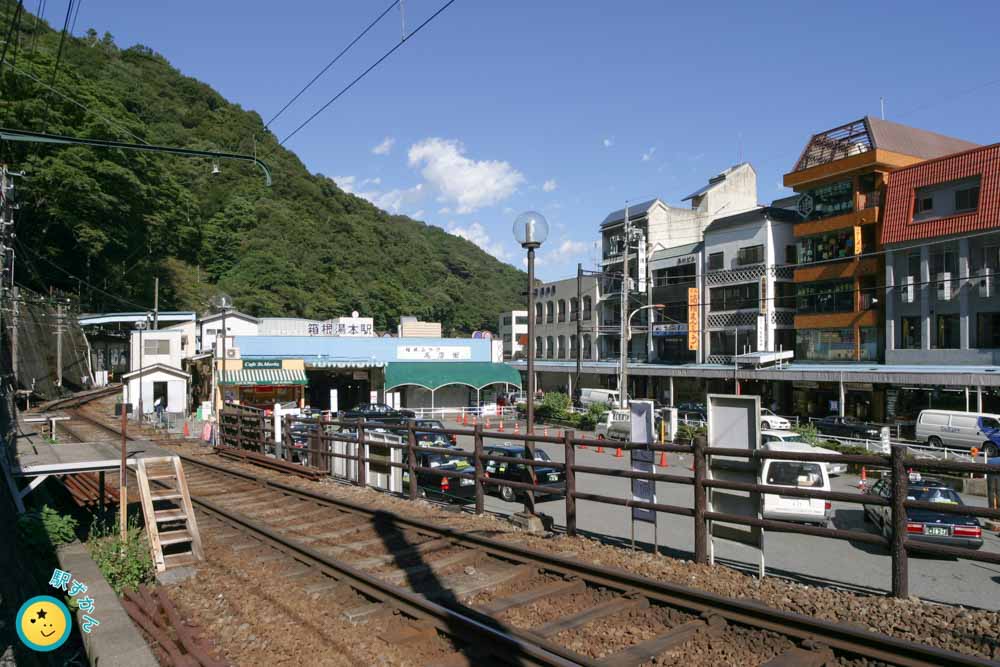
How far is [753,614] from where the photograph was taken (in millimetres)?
5430

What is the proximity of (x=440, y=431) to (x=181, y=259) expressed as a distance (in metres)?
77.9

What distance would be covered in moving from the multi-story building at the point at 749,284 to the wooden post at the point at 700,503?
40356mm

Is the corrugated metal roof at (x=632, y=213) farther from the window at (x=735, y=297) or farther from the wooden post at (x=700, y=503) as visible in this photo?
the wooden post at (x=700, y=503)

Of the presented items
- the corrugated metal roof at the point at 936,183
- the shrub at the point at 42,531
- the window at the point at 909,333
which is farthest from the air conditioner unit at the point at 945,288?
the shrub at the point at 42,531

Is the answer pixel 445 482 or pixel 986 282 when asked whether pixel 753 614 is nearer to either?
pixel 445 482

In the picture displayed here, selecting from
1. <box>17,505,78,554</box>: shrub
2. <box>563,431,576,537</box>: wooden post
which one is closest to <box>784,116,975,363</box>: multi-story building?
<box>563,431,576,537</box>: wooden post

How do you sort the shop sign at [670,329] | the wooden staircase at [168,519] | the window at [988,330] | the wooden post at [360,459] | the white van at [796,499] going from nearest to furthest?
the wooden staircase at [168,519]
the wooden post at [360,459]
the white van at [796,499]
the window at [988,330]
the shop sign at [670,329]

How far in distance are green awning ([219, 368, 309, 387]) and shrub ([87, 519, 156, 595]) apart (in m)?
30.3

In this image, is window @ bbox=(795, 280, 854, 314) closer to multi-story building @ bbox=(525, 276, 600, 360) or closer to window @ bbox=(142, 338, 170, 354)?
multi-story building @ bbox=(525, 276, 600, 360)

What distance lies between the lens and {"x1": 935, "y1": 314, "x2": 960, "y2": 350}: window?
118 feet

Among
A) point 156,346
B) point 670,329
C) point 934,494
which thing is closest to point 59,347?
point 156,346

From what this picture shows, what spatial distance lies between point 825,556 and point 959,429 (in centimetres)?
2081

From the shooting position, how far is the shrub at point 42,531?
28.6 feet

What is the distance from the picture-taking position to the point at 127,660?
5012mm
